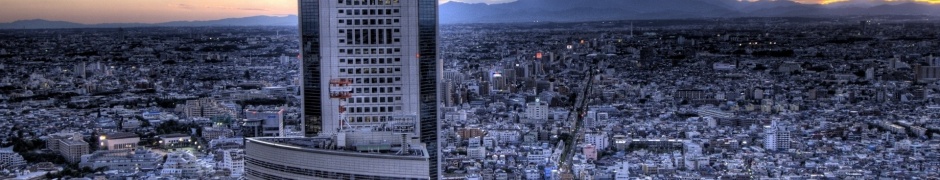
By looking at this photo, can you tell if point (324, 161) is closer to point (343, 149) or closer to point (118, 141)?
point (343, 149)

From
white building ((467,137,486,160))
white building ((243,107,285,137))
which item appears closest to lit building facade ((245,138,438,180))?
white building ((243,107,285,137))

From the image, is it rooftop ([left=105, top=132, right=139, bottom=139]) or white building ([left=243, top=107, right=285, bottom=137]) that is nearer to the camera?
white building ([left=243, top=107, right=285, bottom=137])

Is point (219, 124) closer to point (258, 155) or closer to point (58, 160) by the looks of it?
point (58, 160)

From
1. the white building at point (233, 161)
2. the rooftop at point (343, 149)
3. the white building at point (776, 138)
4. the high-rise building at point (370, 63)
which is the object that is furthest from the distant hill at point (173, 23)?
the rooftop at point (343, 149)

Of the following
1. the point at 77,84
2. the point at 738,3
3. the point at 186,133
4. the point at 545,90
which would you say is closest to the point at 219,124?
the point at 186,133

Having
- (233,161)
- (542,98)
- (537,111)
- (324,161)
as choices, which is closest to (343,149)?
(324,161)

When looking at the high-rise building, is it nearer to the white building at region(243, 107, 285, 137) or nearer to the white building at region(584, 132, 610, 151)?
the white building at region(243, 107, 285, 137)

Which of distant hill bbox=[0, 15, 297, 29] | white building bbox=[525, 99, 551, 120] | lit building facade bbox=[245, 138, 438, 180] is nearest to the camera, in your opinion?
lit building facade bbox=[245, 138, 438, 180]

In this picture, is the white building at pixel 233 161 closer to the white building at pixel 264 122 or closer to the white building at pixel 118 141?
the white building at pixel 264 122
